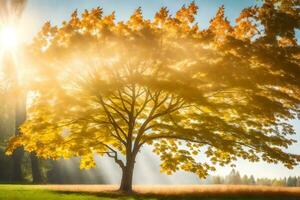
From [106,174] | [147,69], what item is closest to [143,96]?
[147,69]

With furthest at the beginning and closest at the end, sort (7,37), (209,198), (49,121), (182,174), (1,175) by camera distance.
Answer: (182,174), (1,175), (7,37), (49,121), (209,198)

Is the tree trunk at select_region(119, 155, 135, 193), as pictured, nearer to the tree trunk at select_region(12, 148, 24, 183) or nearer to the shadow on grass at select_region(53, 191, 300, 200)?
the shadow on grass at select_region(53, 191, 300, 200)

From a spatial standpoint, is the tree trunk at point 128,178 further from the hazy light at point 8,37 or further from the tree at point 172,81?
the hazy light at point 8,37

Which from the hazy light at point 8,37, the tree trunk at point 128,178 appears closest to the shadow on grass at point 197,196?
the tree trunk at point 128,178

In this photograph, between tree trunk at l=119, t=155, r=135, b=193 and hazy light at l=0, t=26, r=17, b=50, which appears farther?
hazy light at l=0, t=26, r=17, b=50

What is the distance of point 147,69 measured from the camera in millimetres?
19516

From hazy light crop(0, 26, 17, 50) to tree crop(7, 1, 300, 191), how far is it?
466 inches

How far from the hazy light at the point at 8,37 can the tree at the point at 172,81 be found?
11830 mm

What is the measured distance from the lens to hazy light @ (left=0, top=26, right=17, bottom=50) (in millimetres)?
30359

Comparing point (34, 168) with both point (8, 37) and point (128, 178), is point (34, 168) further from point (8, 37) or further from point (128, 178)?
point (128, 178)

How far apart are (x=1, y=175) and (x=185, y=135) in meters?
36.6

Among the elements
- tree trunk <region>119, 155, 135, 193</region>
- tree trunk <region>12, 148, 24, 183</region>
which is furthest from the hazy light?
tree trunk <region>119, 155, 135, 193</region>

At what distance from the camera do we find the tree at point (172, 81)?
1803 cm

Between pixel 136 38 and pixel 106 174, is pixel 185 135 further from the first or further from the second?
pixel 106 174
